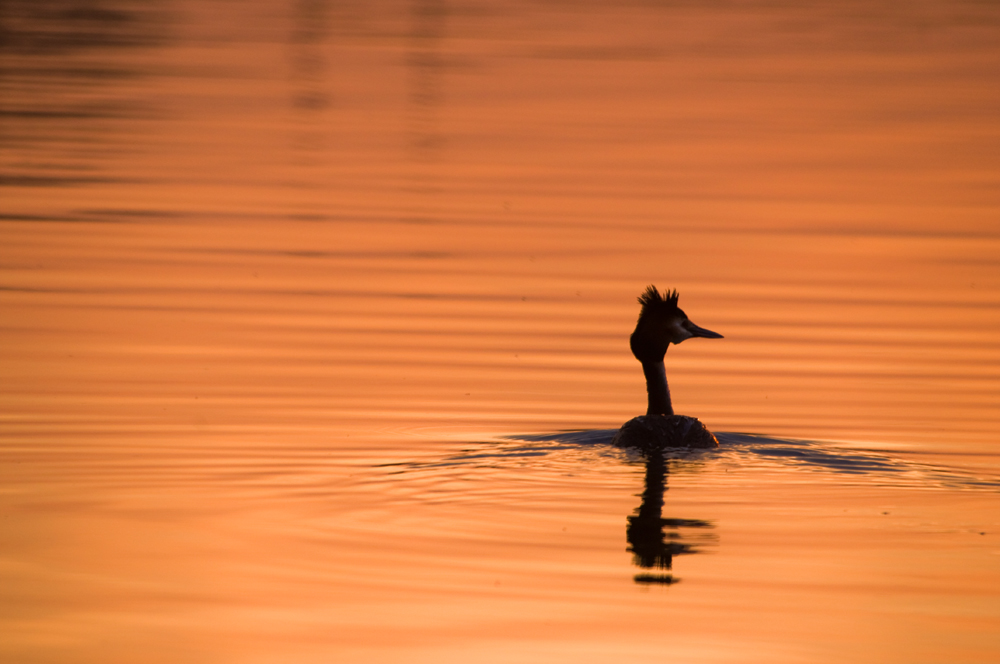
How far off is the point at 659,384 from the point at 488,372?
143 cm

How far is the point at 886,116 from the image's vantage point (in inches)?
1033

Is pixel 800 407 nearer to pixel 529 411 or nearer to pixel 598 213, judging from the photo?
pixel 529 411

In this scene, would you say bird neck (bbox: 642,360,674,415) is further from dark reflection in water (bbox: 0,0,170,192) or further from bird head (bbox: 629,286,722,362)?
dark reflection in water (bbox: 0,0,170,192)

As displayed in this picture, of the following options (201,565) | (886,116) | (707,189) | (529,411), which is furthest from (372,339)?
(886,116)

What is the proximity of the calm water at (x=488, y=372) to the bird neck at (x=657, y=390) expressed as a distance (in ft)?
0.90

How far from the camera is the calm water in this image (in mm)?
7688

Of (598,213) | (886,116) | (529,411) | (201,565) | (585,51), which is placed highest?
(585,51)

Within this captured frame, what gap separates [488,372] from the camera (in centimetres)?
1257

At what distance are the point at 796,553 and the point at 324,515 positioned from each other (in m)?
2.34

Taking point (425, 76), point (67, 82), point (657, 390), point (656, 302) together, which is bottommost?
point (657, 390)

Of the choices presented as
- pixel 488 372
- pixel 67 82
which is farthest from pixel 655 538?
pixel 67 82

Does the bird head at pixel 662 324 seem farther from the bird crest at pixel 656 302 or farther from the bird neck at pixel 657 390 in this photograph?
the bird neck at pixel 657 390

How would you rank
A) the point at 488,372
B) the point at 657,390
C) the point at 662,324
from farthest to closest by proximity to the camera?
the point at 488,372 < the point at 662,324 < the point at 657,390

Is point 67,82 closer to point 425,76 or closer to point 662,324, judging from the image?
point 425,76
